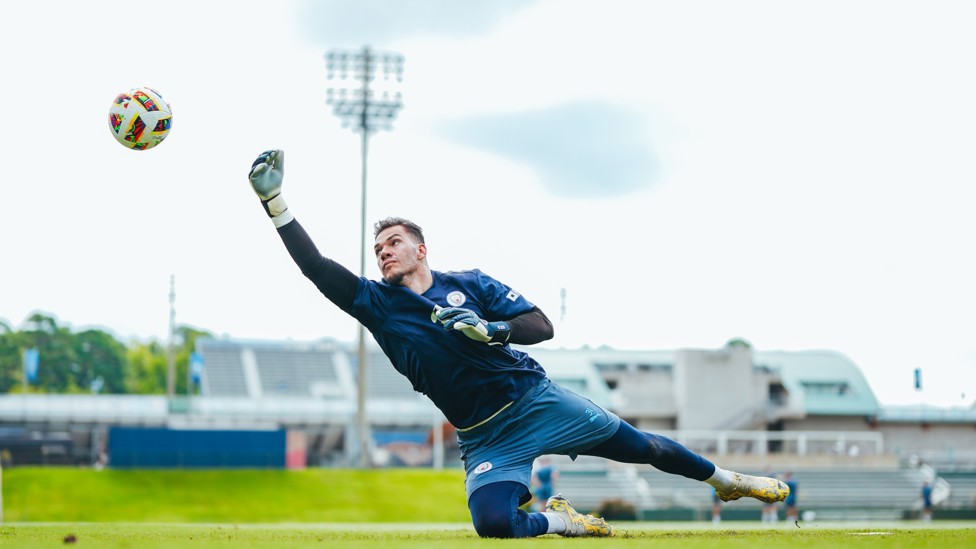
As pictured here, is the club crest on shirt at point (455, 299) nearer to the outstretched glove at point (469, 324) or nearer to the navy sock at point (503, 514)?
the outstretched glove at point (469, 324)

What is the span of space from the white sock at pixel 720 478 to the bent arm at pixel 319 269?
3.23m

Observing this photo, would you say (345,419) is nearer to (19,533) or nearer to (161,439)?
(161,439)

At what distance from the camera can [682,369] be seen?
65.2 m

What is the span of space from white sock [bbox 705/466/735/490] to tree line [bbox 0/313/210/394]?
4379 inches

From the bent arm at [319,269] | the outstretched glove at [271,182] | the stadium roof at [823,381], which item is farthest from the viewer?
the stadium roof at [823,381]

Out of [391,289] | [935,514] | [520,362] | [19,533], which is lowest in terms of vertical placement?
[935,514]

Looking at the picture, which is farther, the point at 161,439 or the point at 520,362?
the point at 161,439

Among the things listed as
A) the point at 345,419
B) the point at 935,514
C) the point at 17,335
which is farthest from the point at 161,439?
the point at 17,335

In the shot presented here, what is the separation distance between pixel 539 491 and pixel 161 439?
25.1 meters

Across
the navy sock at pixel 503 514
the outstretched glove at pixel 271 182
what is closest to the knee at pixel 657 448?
the navy sock at pixel 503 514

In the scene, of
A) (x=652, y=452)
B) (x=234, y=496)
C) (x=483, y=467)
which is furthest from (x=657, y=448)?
(x=234, y=496)

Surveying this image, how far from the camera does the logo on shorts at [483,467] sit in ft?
29.0

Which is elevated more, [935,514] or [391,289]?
[391,289]

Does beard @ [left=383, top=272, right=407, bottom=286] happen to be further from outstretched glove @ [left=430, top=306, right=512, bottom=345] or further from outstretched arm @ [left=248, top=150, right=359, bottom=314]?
outstretched glove @ [left=430, top=306, right=512, bottom=345]
